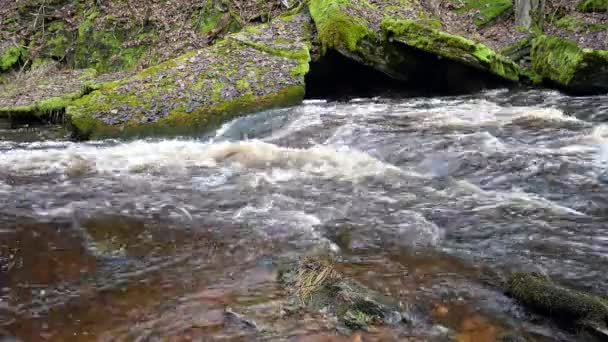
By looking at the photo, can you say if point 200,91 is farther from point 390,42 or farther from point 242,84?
point 390,42

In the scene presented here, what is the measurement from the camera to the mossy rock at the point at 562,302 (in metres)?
3.85

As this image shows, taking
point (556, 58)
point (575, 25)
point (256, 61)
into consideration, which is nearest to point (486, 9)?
point (575, 25)

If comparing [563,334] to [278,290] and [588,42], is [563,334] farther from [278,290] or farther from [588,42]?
[588,42]

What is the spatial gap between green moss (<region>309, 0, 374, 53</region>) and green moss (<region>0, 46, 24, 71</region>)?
34.2ft

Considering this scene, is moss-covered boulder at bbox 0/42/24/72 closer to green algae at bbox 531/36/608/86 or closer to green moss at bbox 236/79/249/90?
green moss at bbox 236/79/249/90

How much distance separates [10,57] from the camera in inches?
632

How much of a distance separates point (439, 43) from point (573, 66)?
120 inches

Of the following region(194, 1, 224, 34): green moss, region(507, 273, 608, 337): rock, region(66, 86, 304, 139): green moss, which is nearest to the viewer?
region(507, 273, 608, 337): rock

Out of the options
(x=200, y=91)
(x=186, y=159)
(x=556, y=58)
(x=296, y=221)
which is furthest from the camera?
(x=556, y=58)

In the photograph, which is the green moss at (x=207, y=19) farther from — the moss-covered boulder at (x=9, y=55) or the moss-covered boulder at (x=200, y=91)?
the moss-covered boulder at (x=9, y=55)

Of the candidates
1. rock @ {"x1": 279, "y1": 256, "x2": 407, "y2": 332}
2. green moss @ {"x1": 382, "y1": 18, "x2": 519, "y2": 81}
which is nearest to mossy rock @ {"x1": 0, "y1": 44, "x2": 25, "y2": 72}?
green moss @ {"x1": 382, "y1": 18, "x2": 519, "y2": 81}

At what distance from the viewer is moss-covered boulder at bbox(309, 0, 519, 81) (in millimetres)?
11422

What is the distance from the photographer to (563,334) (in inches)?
152

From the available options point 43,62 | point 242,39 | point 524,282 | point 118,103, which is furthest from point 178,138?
point 43,62
